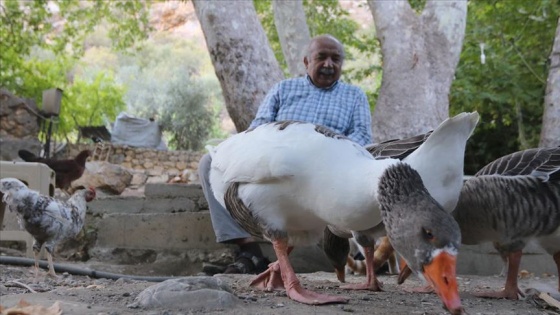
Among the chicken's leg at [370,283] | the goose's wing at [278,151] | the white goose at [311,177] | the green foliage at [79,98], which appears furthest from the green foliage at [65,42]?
the white goose at [311,177]

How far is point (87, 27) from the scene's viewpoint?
1705 centimetres

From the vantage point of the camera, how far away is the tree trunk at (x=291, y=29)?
8.30 meters

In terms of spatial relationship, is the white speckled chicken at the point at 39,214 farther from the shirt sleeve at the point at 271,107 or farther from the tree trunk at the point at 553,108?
the tree trunk at the point at 553,108

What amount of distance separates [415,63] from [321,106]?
2581 mm

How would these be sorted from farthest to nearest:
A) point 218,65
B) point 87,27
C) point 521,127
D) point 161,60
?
point 161,60, point 87,27, point 521,127, point 218,65

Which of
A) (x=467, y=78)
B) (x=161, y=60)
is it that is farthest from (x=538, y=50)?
(x=161, y=60)

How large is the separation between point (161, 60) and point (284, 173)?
5699 centimetres

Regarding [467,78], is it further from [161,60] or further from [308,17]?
[161,60]

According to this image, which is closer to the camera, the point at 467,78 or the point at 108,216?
Result: the point at 108,216

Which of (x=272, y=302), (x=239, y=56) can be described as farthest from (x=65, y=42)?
(x=272, y=302)

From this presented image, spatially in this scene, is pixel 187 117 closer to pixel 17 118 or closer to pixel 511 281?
pixel 17 118

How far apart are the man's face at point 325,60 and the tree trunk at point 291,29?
3.09m

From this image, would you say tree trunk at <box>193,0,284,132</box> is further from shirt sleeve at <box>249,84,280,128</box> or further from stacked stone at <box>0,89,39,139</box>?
stacked stone at <box>0,89,39,139</box>

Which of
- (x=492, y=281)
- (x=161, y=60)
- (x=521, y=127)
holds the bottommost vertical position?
(x=492, y=281)
